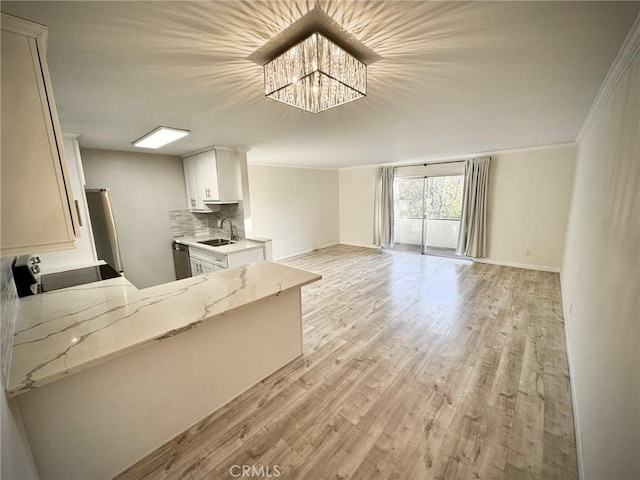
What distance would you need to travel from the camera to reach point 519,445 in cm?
150

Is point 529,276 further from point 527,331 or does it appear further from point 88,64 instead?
point 88,64

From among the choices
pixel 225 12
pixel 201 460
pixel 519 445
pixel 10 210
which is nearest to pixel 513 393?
pixel 519 445

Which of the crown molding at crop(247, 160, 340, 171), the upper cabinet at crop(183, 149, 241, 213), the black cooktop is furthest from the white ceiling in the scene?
the crown molding at crop(247, 160, 340, 171)

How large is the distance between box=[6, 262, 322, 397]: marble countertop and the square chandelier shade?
1317mm

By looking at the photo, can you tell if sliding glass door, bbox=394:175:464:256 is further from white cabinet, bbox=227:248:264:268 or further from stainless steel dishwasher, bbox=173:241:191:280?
stainless steel dishwasher, bbox=173:241:191:280

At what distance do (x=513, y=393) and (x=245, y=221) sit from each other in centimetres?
365

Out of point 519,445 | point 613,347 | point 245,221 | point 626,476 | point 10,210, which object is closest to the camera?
point 626,476

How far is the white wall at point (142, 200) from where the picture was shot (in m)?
3.51

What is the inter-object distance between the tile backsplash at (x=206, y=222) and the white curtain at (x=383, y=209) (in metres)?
3.76

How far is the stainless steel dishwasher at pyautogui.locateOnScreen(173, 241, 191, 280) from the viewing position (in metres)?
4.00

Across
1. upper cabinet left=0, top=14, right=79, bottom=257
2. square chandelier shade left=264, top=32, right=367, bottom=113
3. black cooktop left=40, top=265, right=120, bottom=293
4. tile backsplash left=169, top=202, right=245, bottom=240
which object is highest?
square chandelier shade left=264, top=32, right=367, bottom=113

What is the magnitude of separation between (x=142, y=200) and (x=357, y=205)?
197 inches

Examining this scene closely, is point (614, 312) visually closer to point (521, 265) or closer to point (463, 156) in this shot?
point (521, 265)

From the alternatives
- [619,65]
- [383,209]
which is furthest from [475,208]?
[619,65]
